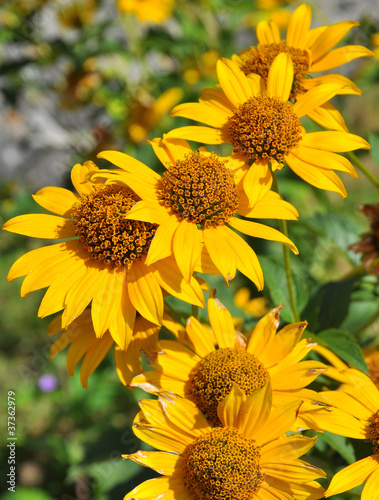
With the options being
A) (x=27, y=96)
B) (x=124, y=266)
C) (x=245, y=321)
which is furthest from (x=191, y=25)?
(x=124, y=266)

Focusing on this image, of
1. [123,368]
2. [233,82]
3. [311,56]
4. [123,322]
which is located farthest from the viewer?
[311,56]

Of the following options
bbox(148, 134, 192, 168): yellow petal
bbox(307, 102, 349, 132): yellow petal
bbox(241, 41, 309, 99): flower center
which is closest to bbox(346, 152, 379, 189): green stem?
bbox(307, 102, 349, 132): yellow petal

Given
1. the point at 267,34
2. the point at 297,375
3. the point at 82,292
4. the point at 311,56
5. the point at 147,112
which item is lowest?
the point at 297,375

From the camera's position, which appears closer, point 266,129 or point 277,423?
point 277,423

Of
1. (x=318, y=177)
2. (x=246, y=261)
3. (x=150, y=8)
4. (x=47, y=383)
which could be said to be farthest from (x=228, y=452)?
(x=150, y=8)

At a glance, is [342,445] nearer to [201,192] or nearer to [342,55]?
[201,192]

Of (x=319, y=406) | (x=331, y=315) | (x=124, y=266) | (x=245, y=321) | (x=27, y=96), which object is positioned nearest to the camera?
(x=319, y=406)

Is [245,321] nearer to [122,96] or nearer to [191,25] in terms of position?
[122,96]
